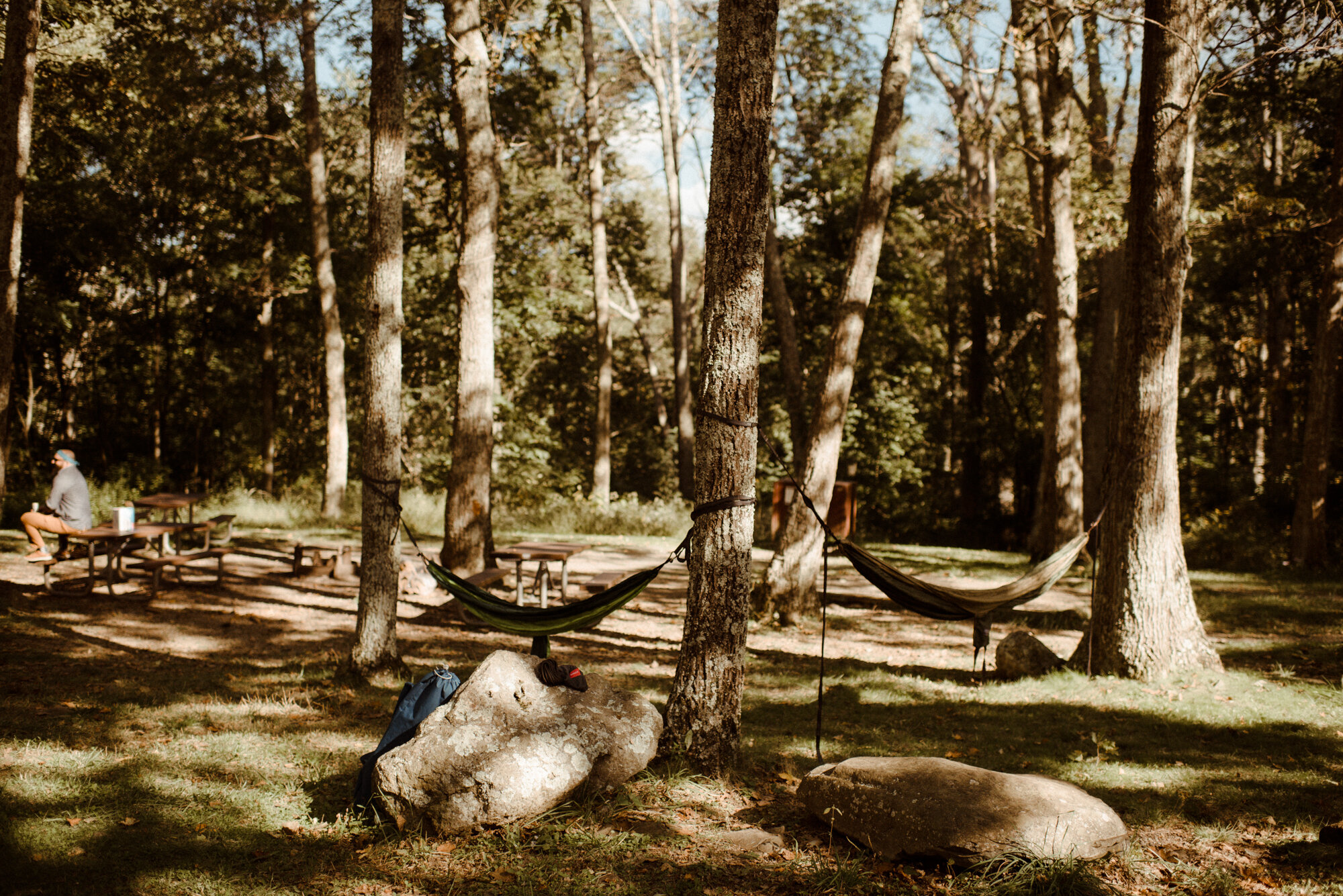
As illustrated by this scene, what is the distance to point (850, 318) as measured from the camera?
8.41 metres

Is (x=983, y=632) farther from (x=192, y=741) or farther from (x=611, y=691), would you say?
(x=192, y=741)

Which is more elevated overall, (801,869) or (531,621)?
(531,621)

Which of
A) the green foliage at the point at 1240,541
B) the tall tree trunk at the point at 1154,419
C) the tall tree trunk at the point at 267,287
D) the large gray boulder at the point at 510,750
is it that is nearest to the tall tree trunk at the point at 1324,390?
the green foliage at the point at 1240,541

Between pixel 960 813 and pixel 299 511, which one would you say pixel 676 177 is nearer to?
pixel 299 511

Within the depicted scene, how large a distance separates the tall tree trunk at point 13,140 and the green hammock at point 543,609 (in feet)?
16.6

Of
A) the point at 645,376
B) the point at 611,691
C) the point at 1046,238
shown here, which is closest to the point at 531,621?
the point at 611,691

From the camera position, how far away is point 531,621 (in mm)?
4785

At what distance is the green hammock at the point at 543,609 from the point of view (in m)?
4.48

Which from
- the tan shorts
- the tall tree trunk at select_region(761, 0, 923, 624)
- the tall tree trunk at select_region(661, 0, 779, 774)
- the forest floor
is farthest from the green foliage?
the tan shorts

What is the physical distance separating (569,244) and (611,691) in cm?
2071

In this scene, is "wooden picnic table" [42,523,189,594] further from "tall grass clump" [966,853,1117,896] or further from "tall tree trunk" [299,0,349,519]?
"tall grass clump" [966,853,1117,896]

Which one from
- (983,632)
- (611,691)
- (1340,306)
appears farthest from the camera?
(1340,306)

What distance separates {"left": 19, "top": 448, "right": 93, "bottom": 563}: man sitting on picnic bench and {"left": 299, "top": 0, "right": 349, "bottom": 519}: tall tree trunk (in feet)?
22.7

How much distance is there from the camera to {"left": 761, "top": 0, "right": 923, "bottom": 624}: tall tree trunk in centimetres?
835
